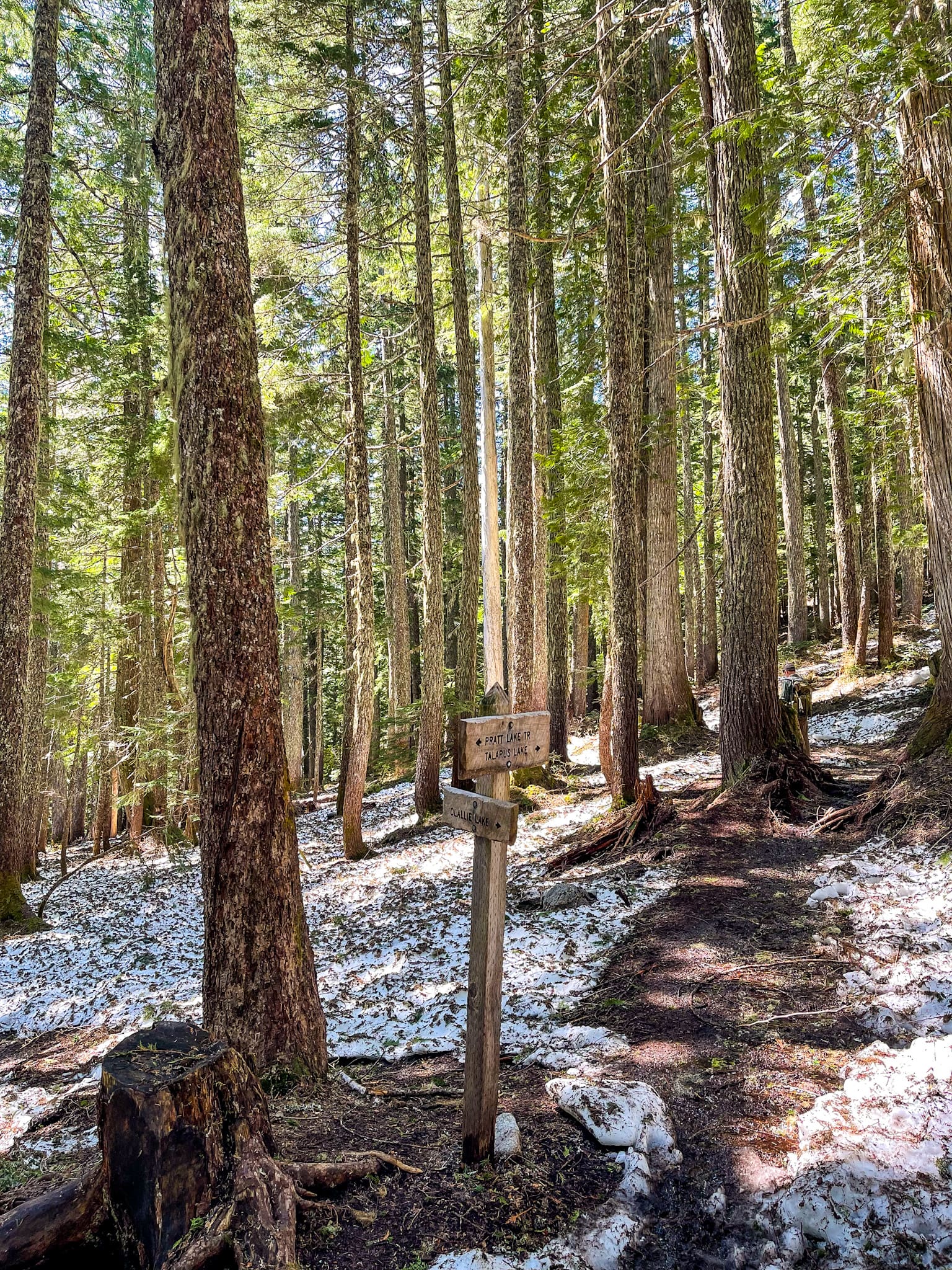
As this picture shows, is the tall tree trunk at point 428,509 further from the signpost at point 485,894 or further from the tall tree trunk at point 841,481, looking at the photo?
the signpost at point 485,894

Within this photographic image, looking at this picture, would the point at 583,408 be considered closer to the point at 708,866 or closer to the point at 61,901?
the point at 708,866

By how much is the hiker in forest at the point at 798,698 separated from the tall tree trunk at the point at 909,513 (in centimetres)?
375

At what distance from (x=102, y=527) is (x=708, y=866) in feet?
50.8

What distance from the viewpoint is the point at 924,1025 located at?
13.5ft

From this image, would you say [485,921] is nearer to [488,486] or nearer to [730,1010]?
[730,1010]

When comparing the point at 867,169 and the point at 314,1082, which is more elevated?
the point at 867,169

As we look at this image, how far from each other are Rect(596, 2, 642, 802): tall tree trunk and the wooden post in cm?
608

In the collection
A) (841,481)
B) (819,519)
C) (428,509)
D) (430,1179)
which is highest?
(819,519)

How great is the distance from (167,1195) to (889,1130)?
9.77ft

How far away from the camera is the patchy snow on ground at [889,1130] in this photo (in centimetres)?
282

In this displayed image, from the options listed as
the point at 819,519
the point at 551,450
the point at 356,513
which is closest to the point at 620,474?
the point at 356,513

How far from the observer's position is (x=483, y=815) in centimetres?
348

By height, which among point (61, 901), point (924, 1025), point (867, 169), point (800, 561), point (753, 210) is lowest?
point (61, 901)

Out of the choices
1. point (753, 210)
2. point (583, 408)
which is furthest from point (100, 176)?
point (753, 210)
